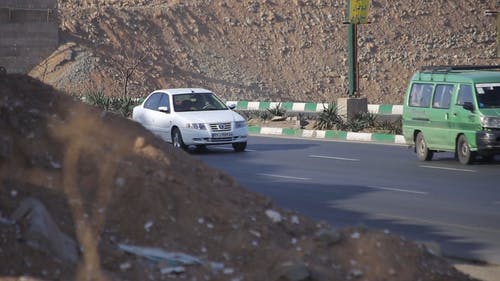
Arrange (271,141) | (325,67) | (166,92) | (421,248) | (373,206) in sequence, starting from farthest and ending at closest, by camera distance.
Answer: (325,67), (271,141), (166,92), (373,206), (421,248)

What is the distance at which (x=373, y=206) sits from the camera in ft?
54.7

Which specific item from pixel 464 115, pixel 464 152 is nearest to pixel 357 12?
pixel 464 115

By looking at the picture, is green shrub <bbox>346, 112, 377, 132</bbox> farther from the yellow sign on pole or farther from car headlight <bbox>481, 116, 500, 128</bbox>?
car headlight <bbox>481, 116, 500, 128</bbox>

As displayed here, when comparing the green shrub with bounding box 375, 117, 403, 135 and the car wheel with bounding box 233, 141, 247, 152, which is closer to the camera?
the car wheel with bounding box 233, 141, 247, 152

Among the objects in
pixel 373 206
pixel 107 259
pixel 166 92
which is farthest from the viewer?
pixel 166 92

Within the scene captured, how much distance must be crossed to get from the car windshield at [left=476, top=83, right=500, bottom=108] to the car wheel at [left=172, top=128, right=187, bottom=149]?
7530 millimetres

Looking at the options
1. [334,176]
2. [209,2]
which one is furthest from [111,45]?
[334,176]

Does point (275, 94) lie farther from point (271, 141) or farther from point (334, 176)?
point (334, 176)

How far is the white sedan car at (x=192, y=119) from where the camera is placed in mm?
26797

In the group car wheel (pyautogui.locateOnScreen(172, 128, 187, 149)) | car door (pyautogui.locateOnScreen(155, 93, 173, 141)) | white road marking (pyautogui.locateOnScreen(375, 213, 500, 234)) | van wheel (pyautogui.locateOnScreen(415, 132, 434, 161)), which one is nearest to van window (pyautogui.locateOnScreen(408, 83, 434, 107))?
van wheel (pyautogui.locateOnScreen(415, 132, 434, 161))

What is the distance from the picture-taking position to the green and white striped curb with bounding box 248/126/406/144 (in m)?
31.1

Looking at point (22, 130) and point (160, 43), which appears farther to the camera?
point (160, 43)

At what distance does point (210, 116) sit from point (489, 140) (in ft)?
25.0

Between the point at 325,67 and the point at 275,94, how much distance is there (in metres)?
4.49
